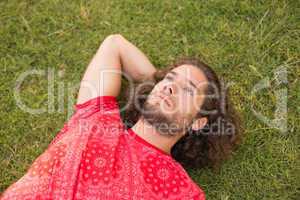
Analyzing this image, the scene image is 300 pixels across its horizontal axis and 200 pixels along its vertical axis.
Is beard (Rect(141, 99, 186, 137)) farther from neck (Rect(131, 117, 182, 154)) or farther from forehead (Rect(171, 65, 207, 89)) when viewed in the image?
forehead (Rect(171, 65, 207, 89))

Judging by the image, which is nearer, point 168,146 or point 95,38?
point 168,146

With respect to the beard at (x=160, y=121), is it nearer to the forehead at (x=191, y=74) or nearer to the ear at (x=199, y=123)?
the ear at (x=199, y=123)

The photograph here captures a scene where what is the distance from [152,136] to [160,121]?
200 millimetres

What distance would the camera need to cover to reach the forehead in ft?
10.5

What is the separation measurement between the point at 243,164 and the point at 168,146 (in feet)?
2.61

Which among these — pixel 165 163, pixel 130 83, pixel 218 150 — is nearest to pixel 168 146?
pixel 165 163

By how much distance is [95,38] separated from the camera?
4055mm

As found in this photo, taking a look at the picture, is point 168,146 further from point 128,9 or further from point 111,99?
point 128,9

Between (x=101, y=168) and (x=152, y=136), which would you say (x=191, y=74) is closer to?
(x=152, y=136)

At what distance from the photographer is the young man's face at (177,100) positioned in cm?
312

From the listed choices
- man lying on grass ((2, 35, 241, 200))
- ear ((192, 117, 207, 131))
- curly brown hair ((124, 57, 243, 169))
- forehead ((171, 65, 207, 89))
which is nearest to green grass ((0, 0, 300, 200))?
curly brown hair ((124, 57, 243, 169))

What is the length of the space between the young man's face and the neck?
0.09 metres

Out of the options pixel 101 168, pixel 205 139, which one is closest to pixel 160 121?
pixel 101 168

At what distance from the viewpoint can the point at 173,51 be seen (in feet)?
13.2
